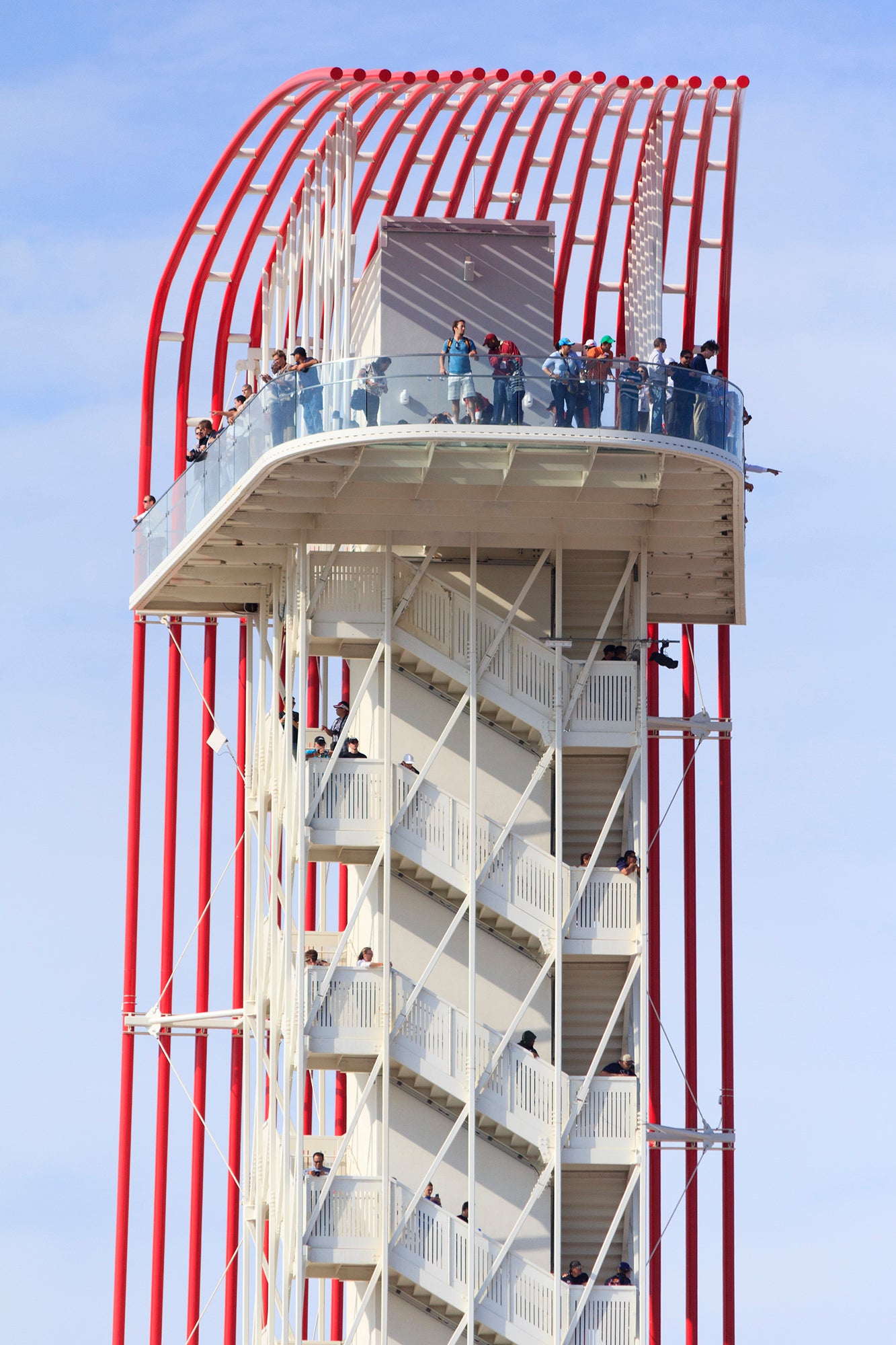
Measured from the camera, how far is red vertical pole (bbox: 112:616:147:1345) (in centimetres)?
7294

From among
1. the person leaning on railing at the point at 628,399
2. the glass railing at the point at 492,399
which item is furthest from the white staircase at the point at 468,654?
the person leaning on railing at the point at 628,399

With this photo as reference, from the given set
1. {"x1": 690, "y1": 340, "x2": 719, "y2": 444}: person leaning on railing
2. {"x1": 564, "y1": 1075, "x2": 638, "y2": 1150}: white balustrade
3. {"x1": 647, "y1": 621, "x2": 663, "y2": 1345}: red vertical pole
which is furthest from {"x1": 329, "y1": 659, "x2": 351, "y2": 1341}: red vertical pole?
{"x1": 690, "y1": 340, "x2": 719, "y2": 444}: person leaning on railing

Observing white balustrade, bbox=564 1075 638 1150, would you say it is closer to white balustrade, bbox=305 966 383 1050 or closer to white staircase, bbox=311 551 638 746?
white balustrade, bbox=305 966 383 1050

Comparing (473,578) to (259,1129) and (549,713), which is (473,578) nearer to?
(549,713)

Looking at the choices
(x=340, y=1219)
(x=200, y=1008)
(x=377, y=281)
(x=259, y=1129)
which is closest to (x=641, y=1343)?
(x=340, y=1219)

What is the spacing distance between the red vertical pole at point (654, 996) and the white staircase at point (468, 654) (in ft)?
9.75

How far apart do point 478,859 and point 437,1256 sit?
783 centimetres

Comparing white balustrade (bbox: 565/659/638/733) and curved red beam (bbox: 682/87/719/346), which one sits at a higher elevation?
curved red beam (bbox: 682/87/719/346)

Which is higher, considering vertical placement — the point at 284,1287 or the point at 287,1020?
the point at 287,1020

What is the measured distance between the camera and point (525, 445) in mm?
62094

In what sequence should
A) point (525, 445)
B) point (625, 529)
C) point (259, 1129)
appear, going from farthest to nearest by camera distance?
point (259, 1129), point (625, 529), point (525, 445)

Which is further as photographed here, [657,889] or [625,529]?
[657,889]

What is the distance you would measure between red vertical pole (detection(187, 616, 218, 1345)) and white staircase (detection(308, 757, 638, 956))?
10.3 metres

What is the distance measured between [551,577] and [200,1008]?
1462 centimetres
